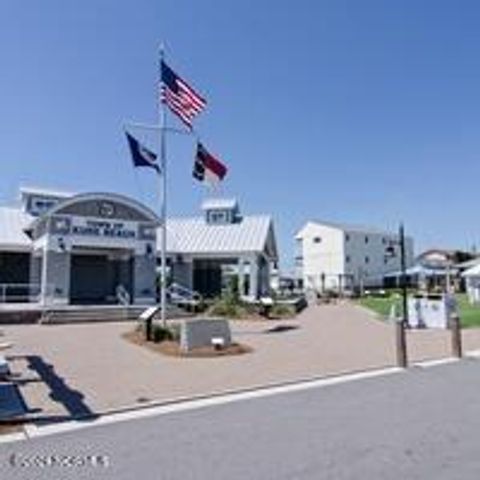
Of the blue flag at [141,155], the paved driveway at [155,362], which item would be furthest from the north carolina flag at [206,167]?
the paved driveway at [155,362]

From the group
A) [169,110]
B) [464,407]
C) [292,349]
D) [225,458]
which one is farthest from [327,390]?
[169,110]

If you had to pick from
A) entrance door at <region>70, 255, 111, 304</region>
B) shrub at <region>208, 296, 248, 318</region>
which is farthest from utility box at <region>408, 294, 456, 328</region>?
entrance door at <region>70, 255, 111, 304</region>

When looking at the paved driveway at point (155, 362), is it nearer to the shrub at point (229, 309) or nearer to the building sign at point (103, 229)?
the shrub at point (229, 309)

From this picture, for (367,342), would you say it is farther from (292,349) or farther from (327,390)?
(327,390)

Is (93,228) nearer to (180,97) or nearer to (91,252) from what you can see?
(91,252)

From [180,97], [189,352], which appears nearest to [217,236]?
[180,97]

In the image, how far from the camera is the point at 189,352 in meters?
16.8

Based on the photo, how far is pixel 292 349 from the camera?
18.2 meters

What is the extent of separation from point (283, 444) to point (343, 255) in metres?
73.7

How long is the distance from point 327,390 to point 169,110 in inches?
500

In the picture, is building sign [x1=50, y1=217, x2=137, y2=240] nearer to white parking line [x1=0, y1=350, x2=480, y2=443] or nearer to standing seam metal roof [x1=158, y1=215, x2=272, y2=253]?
standing seam metal roof [x1=158, y1=215, x2=272, y2=253]

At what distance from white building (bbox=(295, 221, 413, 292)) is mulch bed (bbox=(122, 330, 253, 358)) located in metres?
59.2

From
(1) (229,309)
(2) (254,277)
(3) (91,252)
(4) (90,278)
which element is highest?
(3) (91,252)

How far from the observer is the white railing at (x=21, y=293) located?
96.2 ft
